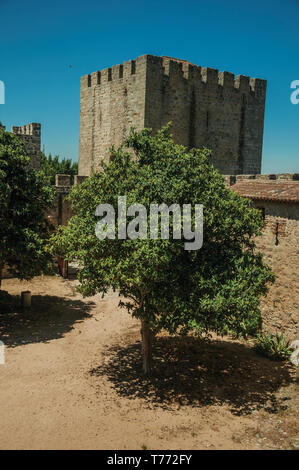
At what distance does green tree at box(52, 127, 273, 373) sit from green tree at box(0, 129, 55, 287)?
4129mm

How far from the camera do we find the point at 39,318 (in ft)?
57.5

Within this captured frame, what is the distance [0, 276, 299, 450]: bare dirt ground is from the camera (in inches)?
380

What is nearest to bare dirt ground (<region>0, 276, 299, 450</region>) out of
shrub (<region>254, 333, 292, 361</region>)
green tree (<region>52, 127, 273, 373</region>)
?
shrub (<region>254, 333, 292, 361</region>)

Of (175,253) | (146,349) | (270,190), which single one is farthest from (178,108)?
(146,349)

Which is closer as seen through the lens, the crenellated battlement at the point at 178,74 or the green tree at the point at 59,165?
the crenellated battlement at the point at 178,74

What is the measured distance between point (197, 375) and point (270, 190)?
7127mm

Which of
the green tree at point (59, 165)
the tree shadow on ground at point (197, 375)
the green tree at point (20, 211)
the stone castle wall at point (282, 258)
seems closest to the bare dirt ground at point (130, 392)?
the tree shadow on ground at point (197, 375)

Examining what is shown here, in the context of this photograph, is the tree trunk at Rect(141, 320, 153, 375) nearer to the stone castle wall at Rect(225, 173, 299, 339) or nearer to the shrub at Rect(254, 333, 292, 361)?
the shrub at Rect(254, 333, 292, 361)

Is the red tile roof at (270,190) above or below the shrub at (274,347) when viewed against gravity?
above

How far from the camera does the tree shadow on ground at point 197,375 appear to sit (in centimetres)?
1148

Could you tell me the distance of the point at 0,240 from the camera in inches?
603

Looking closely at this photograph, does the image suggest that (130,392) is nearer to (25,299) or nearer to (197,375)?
(197,375)

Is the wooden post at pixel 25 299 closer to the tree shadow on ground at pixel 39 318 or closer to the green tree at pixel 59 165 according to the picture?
the tree shadow on ground at pixel 39 318

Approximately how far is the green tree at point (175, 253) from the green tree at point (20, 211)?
413cm
